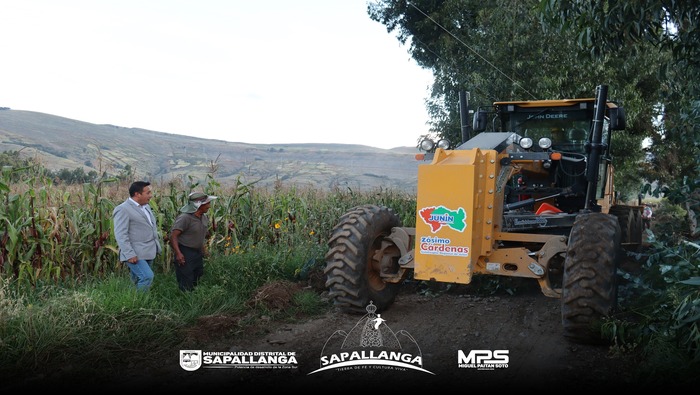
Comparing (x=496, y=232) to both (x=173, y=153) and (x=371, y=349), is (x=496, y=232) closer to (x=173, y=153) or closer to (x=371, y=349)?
(x=371, y=349)

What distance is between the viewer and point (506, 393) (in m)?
4.58

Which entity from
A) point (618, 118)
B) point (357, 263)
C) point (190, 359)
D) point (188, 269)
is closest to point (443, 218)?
point (357, 263)

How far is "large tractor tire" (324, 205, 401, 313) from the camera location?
6.65 m

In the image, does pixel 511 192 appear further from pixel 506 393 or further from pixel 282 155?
pixel 282 155

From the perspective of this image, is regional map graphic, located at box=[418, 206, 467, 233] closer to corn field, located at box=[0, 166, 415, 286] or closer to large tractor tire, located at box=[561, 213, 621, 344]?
large tractor tire, located at box=[561, 213, 621, 344]

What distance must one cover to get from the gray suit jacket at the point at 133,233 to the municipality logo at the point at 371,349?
93.1 inches

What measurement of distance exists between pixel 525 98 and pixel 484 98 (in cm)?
107

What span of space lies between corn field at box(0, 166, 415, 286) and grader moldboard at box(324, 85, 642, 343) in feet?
8.53

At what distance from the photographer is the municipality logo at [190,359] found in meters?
5.14

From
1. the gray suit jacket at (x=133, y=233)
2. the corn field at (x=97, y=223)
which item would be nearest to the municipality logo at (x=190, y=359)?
the gray suit jacket at (x=133, y=233)

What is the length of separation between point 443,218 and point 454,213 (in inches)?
4.8

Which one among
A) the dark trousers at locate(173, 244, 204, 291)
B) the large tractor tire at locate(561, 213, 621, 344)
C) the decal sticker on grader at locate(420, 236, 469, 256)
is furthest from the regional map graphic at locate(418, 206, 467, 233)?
the dark trousers at locate(173, 244, 204, 291)

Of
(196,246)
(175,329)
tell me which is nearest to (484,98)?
(196,246)

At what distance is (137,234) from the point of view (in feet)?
22.1
